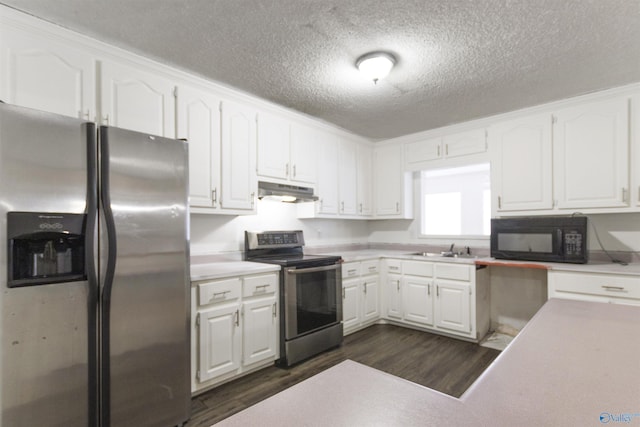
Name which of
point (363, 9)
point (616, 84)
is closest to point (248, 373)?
point (363, 9)

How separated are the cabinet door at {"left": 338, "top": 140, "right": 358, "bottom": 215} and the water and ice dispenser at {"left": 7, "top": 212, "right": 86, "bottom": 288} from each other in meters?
2.71

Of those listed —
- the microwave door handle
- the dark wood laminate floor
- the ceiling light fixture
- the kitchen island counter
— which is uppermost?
the ceiling light fixture

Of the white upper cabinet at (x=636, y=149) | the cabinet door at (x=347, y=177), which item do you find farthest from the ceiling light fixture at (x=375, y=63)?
the white upper cabinet at (x=636, y=149)

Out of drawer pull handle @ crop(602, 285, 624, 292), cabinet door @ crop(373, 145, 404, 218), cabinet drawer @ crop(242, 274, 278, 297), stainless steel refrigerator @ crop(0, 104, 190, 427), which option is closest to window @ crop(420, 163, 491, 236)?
cabinet door @ crop(373, 145, 404, 218)

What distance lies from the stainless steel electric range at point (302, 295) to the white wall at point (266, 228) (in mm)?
152

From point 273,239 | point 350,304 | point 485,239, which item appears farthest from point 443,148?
point 273,239

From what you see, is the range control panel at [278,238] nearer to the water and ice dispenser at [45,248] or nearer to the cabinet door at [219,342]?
the cabinet door at [219,342]

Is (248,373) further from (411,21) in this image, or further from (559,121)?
(559,121)

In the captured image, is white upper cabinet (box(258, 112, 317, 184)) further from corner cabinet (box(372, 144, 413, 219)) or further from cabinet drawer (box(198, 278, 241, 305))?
corner cabinet (box(372, 144, 413, 219))

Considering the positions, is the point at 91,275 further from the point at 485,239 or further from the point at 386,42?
the point at 485,239

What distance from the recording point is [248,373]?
2545mm

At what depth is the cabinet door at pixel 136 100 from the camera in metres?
2.05

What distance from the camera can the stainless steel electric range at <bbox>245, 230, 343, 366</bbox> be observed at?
8.84ft

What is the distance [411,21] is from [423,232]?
292 centimetres
